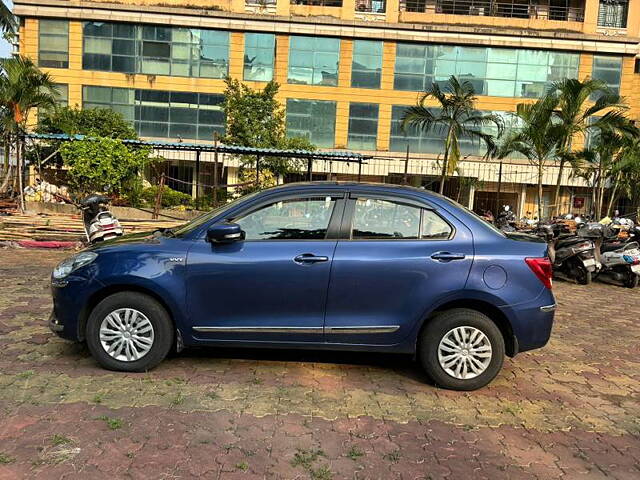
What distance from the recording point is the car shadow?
495 centimetres

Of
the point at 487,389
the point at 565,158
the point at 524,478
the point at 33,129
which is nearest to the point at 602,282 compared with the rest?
the point at 565,158

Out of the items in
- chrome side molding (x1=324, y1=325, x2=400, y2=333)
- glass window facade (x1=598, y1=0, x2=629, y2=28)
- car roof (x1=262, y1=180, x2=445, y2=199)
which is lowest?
chrome side molding (x1=324, y1=325, x2=400, y2=333)

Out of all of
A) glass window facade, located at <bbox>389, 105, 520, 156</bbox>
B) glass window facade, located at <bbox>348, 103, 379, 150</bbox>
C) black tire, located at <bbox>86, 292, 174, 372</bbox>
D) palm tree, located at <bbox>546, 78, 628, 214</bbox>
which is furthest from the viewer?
glass window facade, located at <bbox>348, 103, 379, 150</bbox>

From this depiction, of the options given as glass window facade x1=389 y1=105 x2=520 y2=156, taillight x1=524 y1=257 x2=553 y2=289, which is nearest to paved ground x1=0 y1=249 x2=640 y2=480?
taillight x1=524 y1=257 x2=553 y2=289

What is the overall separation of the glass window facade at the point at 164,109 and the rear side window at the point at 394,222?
2775 cm

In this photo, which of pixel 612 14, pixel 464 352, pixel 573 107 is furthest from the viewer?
pixel 612 14

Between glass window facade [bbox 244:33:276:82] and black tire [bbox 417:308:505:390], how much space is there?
A: 28644 millimetres

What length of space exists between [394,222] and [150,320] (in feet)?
7.07

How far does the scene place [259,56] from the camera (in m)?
30.8

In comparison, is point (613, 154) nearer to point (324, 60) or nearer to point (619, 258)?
point (619, 258)

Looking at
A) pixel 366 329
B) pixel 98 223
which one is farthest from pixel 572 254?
pixel 98 223

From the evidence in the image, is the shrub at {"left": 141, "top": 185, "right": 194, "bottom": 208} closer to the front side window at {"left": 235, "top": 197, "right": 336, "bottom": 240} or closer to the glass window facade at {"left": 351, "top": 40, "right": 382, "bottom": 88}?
the glass window facade at {"left": 351, "top": 40, "right": 382, "bottom": 88}

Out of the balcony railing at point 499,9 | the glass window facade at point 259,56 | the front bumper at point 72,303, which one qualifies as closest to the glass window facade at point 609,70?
the balcony railing at point 499,9

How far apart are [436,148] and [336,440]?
29250 mm
